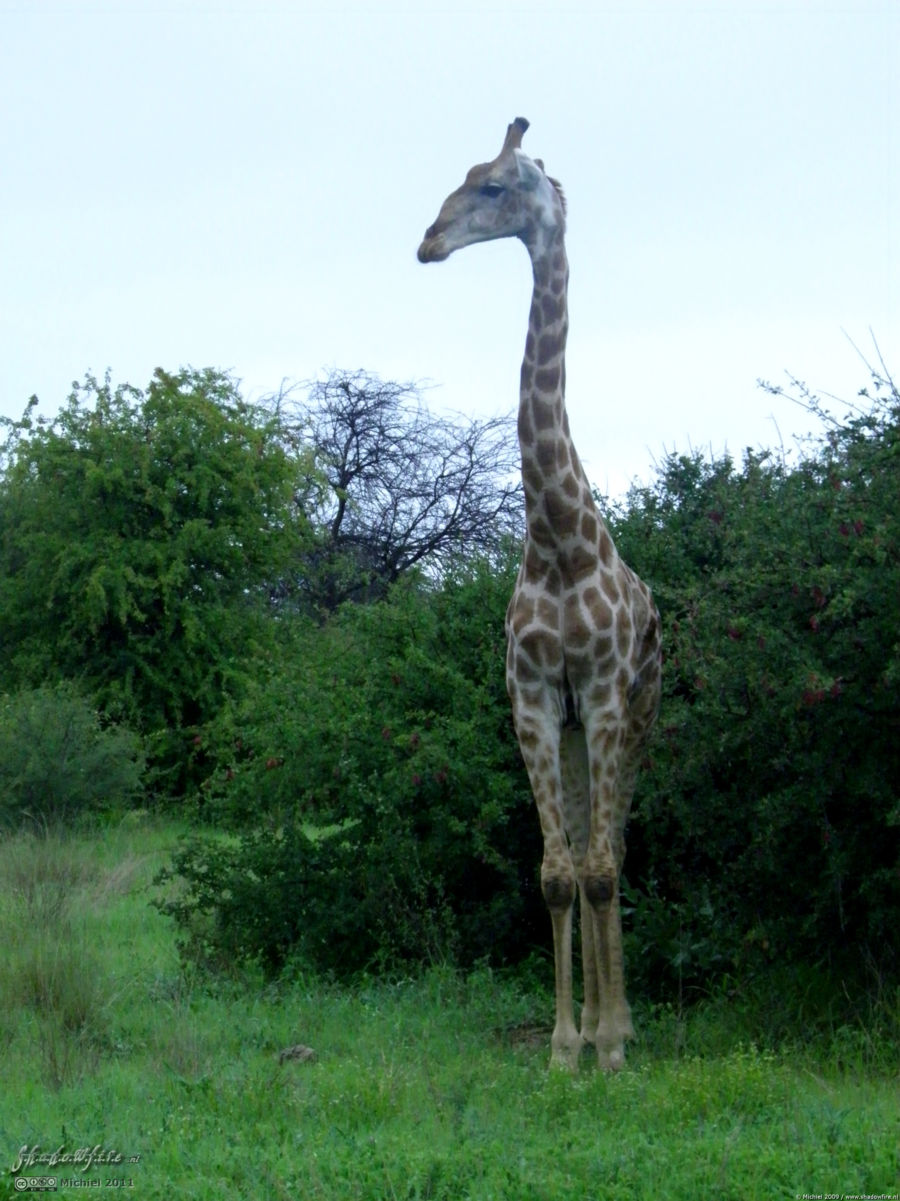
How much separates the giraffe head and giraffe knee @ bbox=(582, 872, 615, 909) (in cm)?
299

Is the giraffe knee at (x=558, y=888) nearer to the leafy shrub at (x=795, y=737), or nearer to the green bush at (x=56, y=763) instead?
the leafy shrub at (x=795, y=737)

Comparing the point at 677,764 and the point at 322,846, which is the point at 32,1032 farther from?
the point at 677,764

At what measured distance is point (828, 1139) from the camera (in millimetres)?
4930

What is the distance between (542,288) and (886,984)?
3.77 metres

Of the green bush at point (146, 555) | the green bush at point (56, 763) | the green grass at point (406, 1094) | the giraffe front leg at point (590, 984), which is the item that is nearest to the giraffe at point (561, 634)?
the giraffe front leg at point (590, 984)

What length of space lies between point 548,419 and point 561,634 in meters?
1.06

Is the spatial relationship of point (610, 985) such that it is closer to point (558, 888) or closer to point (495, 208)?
point (558, 888)

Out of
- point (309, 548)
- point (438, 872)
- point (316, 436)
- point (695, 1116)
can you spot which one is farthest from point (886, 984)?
point (316, 436)

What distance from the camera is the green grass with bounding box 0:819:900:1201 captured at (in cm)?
471

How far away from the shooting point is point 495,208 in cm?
718

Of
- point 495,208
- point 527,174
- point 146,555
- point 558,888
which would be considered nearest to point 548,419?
point 495,208

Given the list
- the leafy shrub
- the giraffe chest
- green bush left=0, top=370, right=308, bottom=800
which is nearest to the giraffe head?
the giraffe chest

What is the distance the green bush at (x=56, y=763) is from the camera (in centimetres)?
1639

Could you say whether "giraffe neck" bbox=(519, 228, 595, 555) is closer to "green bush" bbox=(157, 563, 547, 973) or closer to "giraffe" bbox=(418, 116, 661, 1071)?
"giraffe" bbox=(418, 116, 661, 1071)
